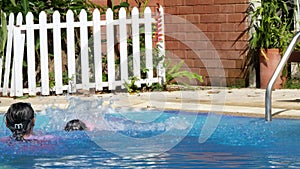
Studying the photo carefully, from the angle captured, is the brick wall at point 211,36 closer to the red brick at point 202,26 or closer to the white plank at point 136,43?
the red brick at point 202,26

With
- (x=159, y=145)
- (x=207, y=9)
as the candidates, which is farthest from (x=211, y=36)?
(x=159, y=145)

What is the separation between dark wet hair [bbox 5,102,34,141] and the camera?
18.7 ft

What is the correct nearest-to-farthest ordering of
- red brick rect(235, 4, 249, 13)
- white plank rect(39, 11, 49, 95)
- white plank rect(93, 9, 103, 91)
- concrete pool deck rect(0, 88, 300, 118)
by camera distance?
concrete pool deck rect(0, 88, 300, 118)
white plank rect(39, 11, 49, 95)
white plank rect(93, 9, 103, 91)
red brick rect(235, 4, 249, 13)

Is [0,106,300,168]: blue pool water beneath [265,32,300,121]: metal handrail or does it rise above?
beneath

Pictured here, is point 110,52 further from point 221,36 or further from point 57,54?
point 221,36

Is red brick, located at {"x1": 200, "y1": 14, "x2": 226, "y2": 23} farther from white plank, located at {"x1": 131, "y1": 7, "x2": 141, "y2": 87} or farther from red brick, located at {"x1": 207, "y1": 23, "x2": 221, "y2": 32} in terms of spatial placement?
white plank, located at {"x1": 131, "y1": 7, "x2": 141, "y2": 87}

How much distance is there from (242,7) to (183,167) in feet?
16.9

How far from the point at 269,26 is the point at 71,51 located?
2.55 m

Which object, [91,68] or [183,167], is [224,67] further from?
[183,167]

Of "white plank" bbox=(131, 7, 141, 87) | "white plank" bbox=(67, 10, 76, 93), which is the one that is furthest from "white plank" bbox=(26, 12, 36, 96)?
"white plank" bbox=(131, 7, 141, 87)

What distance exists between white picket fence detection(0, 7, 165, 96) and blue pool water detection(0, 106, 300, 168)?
145 cm

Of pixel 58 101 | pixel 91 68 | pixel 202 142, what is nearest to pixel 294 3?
pixel 91 68

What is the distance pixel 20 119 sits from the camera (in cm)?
571

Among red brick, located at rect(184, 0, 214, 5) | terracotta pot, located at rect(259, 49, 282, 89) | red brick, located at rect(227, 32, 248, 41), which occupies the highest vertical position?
red brick, located at rect(184, 0, 214, 5)
